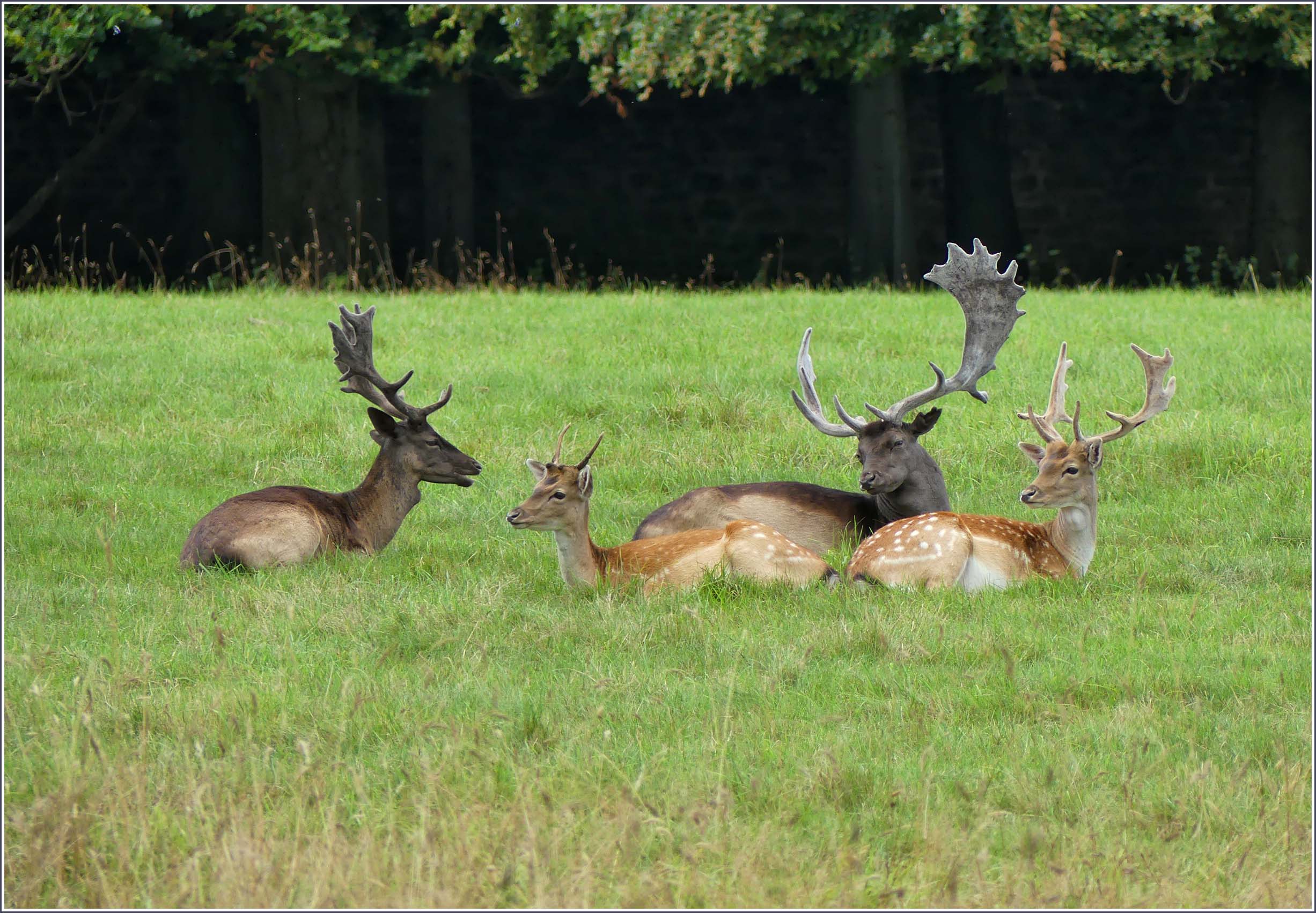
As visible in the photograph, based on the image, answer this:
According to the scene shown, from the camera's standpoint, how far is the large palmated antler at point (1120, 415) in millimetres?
7047

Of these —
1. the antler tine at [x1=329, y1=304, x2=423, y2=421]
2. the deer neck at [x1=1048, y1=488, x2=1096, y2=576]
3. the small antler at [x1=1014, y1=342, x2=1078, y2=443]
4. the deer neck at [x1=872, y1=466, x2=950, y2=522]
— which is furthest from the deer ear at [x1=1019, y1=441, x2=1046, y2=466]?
the antler tine at [x1=329, y1=304, x2=423, y2=421]

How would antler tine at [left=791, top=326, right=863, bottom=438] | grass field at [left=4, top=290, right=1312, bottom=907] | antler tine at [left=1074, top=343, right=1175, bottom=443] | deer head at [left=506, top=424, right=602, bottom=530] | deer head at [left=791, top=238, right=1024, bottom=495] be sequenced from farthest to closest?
antler tine at [left=791, top=326, right=863, bottom=438] < deer head at [left=791, top=238, right=1024, bottom=495] < antler tine at [left=1074, top=343, right=1175, bottom=443] < deer head at [left=506, top=424, right=602, bottom=530] < grass field at [left=4, top=290, right=1312, bottom=907]

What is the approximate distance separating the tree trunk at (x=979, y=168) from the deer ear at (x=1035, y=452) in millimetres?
13320

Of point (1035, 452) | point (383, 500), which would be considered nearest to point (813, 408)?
point (1035, 452)

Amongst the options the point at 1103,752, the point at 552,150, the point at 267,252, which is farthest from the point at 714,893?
the point at 552,150

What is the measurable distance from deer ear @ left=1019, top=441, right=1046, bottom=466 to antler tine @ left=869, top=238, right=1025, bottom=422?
1.08m

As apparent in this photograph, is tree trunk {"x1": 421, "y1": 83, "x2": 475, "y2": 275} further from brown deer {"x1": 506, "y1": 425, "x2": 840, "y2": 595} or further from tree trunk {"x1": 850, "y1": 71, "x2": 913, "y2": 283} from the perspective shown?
brown deer {"x1": 506, "y1": 425, "x2": 840, "y2": 595}

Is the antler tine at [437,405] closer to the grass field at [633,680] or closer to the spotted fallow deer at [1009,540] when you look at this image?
the grass field at [633,680]

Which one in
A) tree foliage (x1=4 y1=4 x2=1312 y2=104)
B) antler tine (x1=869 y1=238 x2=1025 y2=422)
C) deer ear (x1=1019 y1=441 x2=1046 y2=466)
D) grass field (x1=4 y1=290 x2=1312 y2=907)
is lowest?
grass field (x1=4 y1=290 x2=1312 y2=907)

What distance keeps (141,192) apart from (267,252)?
625cm

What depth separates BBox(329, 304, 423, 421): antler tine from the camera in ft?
25.4

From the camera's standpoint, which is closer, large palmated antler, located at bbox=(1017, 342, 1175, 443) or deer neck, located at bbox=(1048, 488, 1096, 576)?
deer neck, located at bbox=(1048, 488, 1096, 576)

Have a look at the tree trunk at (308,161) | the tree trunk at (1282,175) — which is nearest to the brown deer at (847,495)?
the tree trunk at (308,161)

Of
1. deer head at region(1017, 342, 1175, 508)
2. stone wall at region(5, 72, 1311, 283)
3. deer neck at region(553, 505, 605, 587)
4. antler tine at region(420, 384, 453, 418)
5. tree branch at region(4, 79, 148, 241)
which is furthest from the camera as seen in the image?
stone wall at region(5, 72, 1311, 283)
